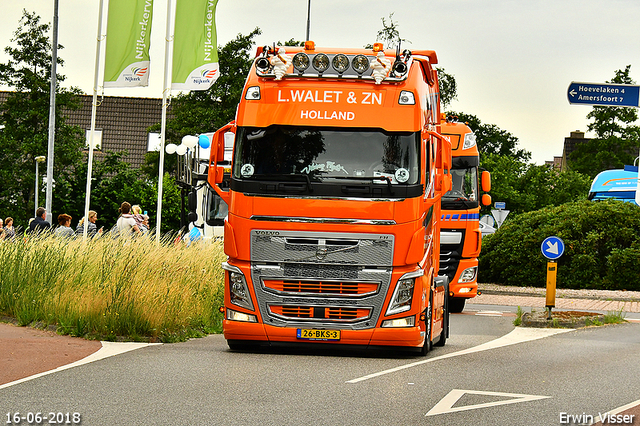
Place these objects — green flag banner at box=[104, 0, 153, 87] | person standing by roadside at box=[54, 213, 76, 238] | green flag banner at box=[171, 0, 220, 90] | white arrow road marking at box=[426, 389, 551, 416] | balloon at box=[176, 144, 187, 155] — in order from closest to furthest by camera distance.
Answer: white arrow road marking at box=[426, 389, 551, 416] < person standing by roadside at box=[54, 213, 76, 238] < green flag banner at box=[104, 0, 153, 87] < green flag banner at box=[171, 0, 220, 90] < balloon at box=[176, 144, 187, 155]

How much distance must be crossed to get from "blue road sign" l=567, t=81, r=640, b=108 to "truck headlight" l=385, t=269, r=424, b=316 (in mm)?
5673

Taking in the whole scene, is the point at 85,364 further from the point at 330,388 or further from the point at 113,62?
the point at 113,62

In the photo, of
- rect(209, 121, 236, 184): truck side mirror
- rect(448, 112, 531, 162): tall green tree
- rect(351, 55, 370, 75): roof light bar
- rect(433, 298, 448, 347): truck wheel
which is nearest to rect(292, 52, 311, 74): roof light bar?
rect(351, 55, 370, 75): roof light bar

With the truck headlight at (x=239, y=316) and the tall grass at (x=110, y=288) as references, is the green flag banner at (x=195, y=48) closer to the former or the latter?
the tall grass at (x=110, y=288)

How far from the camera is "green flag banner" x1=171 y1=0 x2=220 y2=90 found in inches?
891

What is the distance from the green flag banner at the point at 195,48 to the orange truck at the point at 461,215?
637cm

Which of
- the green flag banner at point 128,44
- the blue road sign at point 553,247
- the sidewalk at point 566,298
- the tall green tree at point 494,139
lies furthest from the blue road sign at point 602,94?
the tall green tree at point 494,139

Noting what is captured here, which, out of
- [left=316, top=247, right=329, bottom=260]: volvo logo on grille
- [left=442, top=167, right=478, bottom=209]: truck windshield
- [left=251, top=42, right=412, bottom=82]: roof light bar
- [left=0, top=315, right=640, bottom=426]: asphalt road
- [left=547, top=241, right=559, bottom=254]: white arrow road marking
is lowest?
[left=0, top=315, right=640, bottom=426]: asphalt road

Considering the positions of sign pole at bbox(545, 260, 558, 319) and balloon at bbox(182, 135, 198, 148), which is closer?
sign pole at bbox(545, 260, 558, 319)

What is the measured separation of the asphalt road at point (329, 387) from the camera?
7.61m

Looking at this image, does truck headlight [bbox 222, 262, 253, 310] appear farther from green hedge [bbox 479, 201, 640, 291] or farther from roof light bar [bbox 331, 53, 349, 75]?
green hedge [bbox 479, 201, 640, 291]

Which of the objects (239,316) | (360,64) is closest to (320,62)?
(360,64)

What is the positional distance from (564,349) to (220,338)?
15.3ft

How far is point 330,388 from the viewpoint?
29.5 feet
